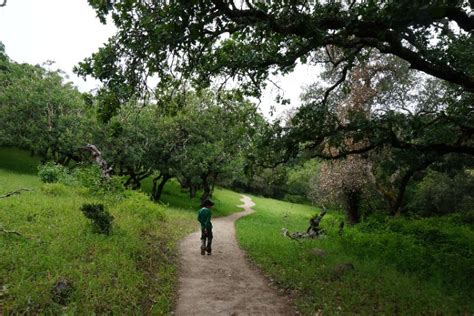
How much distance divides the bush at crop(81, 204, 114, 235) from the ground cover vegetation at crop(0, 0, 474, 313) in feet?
0.31

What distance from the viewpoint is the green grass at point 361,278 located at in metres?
8.85

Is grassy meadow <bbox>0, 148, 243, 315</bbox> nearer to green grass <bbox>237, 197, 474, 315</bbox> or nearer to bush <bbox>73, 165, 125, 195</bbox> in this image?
green grass <bbox>237, 197, 474, 315</bbox>

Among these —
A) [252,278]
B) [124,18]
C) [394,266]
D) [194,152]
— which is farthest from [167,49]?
[194,152]

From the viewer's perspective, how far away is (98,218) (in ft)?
38.2

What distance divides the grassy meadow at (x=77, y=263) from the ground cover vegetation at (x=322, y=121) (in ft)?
3.71

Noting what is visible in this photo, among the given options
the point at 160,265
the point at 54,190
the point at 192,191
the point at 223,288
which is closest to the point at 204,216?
the point at 160,265

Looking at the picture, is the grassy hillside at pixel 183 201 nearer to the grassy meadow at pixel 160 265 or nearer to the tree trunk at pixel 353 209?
the tree trunk at pixel 353 209

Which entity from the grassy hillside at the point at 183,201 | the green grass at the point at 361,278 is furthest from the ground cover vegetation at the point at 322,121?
the grassy hillside at the point at 183,201

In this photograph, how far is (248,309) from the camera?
8.47 meters

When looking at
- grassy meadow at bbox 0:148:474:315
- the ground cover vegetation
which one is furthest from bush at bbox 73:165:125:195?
grassy meadow at bbox 0:148:474:315

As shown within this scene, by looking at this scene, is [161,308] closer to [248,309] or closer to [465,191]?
[248,309]

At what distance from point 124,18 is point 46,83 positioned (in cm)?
3166

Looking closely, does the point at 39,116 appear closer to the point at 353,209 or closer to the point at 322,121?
the point at 353,209

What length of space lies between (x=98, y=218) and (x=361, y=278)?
803 centimetres
